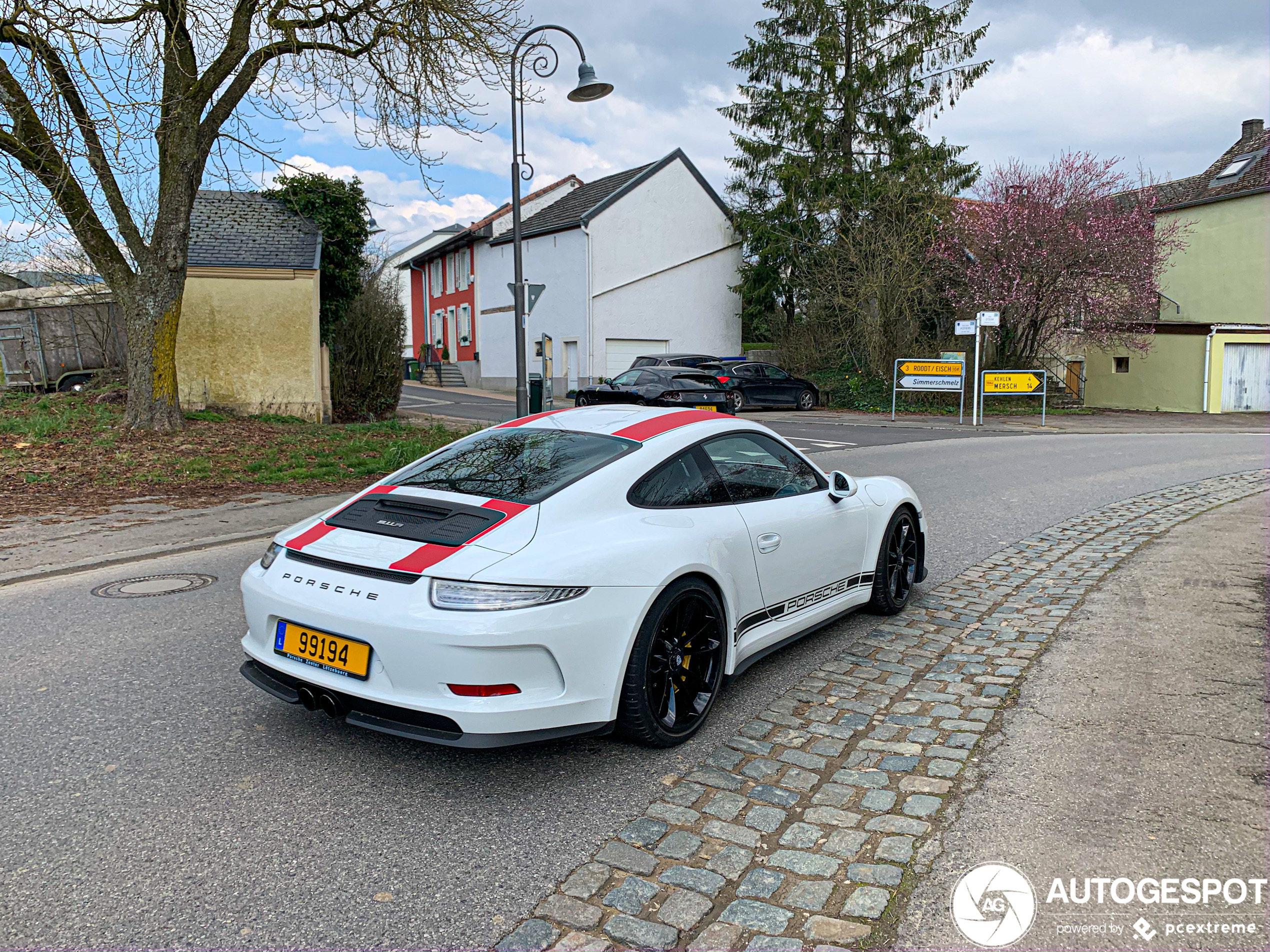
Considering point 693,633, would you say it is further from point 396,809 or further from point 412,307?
point 412,307

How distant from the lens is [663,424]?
14.8ft

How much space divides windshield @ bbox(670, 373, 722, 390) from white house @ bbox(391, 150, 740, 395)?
9205mm

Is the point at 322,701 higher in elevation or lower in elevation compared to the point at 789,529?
lower

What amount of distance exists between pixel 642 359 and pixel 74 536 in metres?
17.7

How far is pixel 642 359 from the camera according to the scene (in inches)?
970

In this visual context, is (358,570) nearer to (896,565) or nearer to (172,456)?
(896,565)

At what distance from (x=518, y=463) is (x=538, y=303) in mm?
30166

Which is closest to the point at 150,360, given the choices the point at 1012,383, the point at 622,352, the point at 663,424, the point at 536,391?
the point at 536,391

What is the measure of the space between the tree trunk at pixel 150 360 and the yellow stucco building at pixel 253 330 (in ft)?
15.6

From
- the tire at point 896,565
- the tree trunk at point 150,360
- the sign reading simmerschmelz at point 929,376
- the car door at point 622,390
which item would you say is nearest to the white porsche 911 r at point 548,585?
the tire at point 896,565

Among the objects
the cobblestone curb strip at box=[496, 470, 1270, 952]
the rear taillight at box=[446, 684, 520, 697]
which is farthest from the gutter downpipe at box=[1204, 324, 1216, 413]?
the rear taillight at box=[446, 684, 520, 697]

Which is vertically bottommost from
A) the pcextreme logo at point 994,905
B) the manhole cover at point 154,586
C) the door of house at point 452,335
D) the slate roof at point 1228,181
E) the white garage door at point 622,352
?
the pcextreme logo at point 994,905

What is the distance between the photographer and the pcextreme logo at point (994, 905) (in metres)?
2.54

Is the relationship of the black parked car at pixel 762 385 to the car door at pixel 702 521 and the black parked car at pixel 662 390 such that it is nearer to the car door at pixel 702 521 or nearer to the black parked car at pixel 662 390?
the black parked car at pixel 662 390
